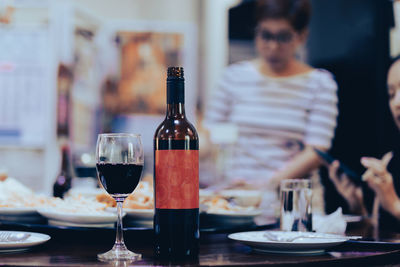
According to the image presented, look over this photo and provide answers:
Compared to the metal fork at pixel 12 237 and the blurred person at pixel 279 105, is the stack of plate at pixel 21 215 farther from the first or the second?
the blurred person at pixel 279 105

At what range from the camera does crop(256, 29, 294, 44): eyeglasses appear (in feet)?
9.02

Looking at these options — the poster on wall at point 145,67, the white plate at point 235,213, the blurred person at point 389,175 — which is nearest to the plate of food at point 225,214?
the white plate at point 235,213

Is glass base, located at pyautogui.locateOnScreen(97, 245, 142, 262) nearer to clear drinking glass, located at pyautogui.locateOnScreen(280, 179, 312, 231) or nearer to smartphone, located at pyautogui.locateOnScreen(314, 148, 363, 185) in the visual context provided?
clear drinking glass, located at pyautogui.locateOnScreen(280, 179, 312, 231)

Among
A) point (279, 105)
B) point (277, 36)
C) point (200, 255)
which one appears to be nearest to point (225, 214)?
point (200, 255)

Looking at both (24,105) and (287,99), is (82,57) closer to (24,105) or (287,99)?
(24,105)

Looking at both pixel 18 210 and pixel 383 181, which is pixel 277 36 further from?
pixel 18 210

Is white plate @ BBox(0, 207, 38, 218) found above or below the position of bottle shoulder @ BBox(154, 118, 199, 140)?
below

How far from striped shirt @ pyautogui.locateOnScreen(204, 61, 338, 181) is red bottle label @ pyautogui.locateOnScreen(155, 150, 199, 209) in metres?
1.56

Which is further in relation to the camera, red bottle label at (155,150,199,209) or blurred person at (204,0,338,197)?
blurred person at (204,0,338,197)

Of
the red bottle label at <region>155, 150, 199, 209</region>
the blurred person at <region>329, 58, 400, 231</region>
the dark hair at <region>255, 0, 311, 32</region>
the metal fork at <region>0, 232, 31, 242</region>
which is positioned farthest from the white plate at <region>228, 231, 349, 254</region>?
the dark hair at <region>255, 0, 311, 32</region>

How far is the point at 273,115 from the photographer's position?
9.23 ft

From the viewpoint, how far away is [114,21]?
4480mm

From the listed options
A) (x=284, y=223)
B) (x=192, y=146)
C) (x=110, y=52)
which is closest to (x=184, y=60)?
(x=110, y=52)

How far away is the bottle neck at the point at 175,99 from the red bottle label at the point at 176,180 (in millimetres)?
80
